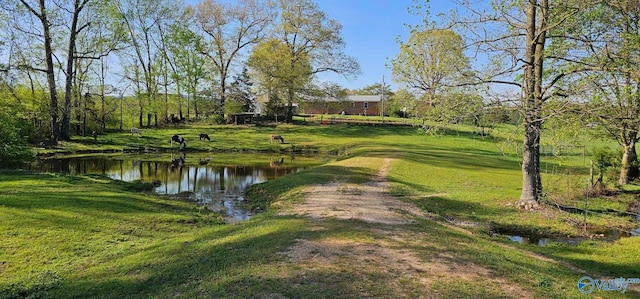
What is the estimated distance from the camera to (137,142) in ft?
112

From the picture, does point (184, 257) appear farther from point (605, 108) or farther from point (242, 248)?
point (605, 108)

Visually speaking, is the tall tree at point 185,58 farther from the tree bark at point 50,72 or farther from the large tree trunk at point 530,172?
the large tree trunk at point 530,172

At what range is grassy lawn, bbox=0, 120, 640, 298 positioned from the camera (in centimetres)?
577

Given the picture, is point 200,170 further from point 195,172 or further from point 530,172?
point 530,172

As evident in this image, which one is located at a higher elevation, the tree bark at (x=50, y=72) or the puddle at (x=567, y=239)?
the tree bark at (x=50, y=72)

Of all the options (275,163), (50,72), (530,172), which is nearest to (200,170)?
(275,163)

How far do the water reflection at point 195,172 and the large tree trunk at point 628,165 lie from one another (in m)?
16.7

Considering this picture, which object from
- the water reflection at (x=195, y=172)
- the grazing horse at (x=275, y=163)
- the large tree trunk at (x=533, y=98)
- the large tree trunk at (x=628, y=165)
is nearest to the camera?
the large tree trunk at (x=533, y=98)

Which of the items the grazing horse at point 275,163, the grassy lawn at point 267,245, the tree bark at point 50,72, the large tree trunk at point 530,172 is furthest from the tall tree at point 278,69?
the large tree trunk at point 530,172

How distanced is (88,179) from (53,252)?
33.4ft

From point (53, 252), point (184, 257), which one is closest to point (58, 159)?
point (53, 252)

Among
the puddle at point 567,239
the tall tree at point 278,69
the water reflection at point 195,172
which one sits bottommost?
the puddle at point 567,239

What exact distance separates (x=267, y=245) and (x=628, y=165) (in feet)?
62.2

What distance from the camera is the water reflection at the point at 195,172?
15656 mm
